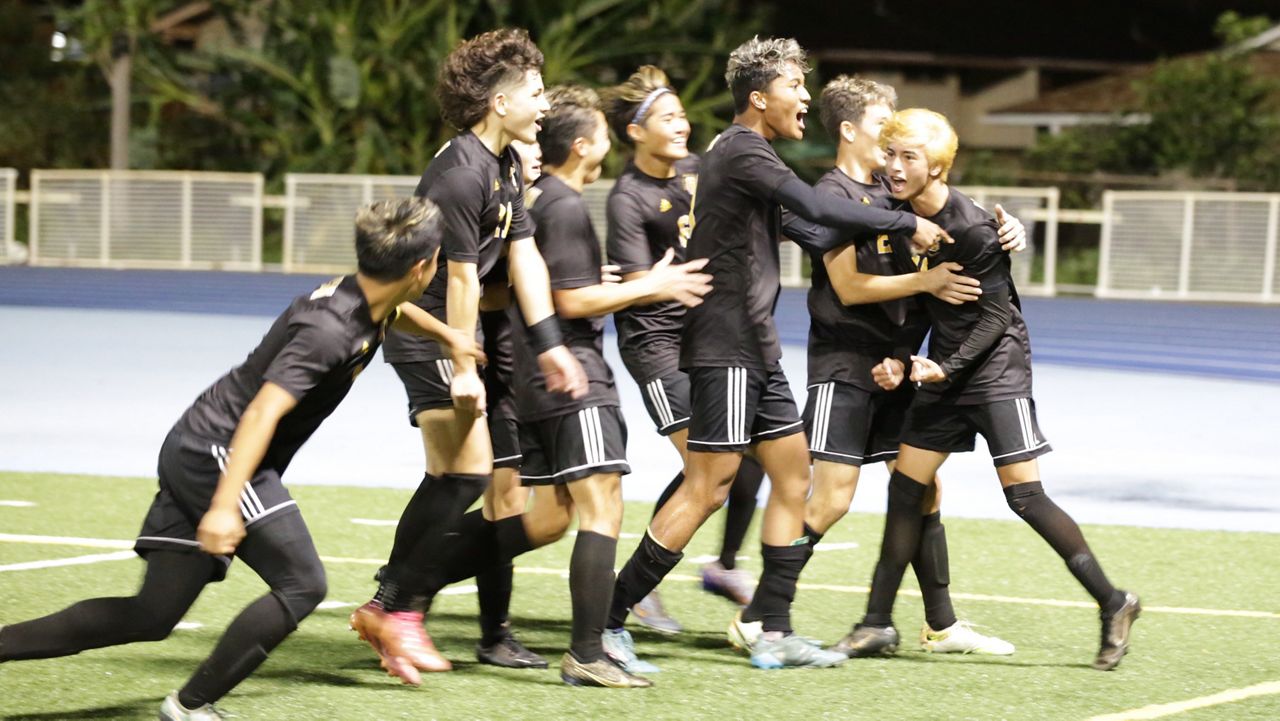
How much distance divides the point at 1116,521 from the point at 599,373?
416cm

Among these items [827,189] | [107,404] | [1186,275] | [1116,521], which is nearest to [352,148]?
[1186,275]

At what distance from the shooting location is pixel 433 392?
19.2 ft

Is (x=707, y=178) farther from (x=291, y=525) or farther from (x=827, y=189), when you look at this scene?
(x=291, y=525)

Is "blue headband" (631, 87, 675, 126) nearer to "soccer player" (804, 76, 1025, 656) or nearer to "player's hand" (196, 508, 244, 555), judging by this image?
"soccer player" (804, 76, 1025, 656)

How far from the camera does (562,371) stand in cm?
536

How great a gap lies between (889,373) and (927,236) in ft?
1.76

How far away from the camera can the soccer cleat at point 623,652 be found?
18.4 ft

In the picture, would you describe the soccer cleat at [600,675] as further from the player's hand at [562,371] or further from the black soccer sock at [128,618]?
the black soccer sock at [128,618]

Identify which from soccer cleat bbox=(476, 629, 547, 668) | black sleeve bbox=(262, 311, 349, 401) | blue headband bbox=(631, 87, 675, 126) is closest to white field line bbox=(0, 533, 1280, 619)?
soccer cleat bbox=(476, 629, 547, 668)

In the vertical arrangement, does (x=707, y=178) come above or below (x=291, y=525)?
above

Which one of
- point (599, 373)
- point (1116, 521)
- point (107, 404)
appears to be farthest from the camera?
point (107, 404)

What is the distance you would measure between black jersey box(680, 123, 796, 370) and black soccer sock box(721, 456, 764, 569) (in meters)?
1.26

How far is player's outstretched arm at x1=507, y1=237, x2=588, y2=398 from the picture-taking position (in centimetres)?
537

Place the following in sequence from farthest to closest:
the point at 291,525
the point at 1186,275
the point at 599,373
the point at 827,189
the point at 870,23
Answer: the point at 870,23, the point at 1186,275, the point at 827,189, the point at 599,373, the point at 291,525
